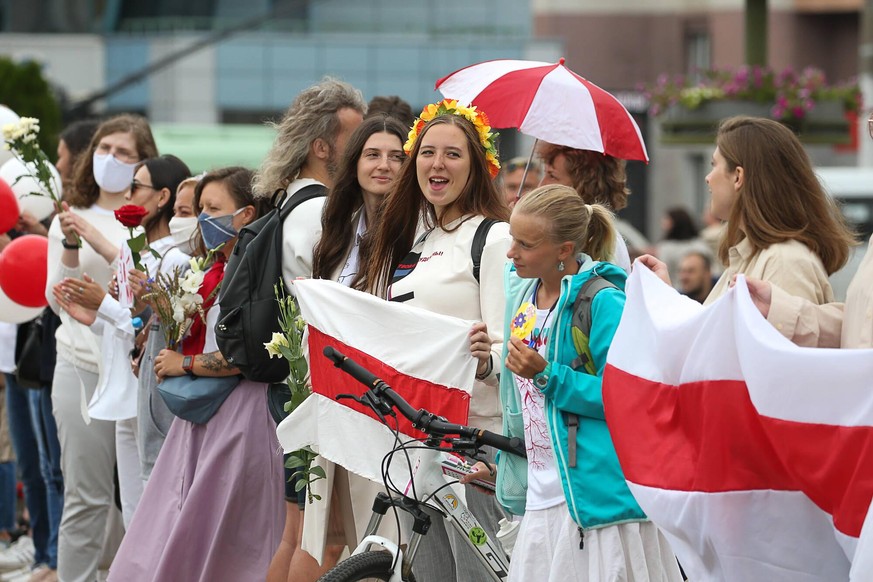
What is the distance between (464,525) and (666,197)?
28520 millimetres

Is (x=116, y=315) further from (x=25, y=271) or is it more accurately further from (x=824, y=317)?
(x=824, y=317)

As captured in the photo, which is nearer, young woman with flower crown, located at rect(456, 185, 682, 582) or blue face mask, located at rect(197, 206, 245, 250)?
young woman with flower crown, located at rect(456, 185, 682, 582)

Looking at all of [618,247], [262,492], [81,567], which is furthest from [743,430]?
[81,567]

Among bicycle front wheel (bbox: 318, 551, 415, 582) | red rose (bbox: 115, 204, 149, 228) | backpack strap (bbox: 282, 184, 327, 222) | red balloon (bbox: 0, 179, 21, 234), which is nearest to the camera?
bicycle front wheel (bbox: 318, 551, 415, 582)

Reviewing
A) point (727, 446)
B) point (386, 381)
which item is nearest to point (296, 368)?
point (386, 381)

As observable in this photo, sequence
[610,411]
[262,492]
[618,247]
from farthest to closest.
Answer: [262,492], [618,247], [610,411]

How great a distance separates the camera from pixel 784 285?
447cm

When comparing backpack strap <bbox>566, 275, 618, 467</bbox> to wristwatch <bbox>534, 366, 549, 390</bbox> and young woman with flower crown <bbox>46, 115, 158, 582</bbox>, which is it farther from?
young woman with flower crown <bbox>46, 115, 158, 582</bbox>

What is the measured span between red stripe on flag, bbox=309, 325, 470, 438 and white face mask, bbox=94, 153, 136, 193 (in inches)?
97.0

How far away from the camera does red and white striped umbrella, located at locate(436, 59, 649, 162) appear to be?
5770 millimetres

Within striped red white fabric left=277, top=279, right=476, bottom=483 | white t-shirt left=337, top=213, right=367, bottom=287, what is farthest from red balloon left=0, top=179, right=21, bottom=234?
striped red white fabric left=277, top=279, right=476, bottom=483

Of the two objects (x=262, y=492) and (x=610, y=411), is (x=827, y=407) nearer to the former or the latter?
(x=610, y=411)

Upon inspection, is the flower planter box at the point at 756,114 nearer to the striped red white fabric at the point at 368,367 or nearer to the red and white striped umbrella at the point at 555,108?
the red and white striped umbrella at the point at 555,108

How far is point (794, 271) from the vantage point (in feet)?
14.7
